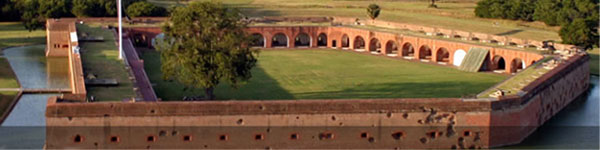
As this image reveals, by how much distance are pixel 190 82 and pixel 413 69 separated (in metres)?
16.2

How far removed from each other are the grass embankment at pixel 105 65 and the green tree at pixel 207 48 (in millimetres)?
1944

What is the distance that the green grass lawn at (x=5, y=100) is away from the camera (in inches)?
1333

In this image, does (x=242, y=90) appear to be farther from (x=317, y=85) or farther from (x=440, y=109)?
(x=440, y=109)

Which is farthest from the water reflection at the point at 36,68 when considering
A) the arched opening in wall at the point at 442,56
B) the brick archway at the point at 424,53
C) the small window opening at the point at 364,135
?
the arched opening in wall at the point at 442,56

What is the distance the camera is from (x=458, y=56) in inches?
1919

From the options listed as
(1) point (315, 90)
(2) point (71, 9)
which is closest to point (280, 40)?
(2) point (71, 9)

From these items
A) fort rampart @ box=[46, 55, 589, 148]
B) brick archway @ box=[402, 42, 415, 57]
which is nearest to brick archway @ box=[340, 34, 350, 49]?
brick archway @ box=[402, 42, 415, 57]

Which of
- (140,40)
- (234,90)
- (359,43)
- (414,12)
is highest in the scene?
(414,12)

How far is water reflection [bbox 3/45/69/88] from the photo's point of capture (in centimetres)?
4016

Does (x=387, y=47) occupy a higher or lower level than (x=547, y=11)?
lower

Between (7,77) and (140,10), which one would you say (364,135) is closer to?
(7,77)

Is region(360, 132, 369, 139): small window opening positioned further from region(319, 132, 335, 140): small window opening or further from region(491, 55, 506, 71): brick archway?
region(491, 55, 506, 71): brick archway

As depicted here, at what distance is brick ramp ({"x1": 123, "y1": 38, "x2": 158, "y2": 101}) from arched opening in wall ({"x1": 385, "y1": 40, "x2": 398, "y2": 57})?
1443cm

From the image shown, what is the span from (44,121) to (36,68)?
A: 44.9 feet
